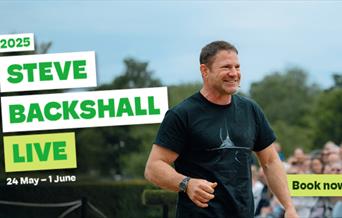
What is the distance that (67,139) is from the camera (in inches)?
396

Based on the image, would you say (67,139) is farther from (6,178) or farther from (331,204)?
(331,204)

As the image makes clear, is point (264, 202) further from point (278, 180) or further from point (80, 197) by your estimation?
point (278, 180)

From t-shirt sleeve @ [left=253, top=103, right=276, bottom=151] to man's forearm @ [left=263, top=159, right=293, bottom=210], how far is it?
143 mm

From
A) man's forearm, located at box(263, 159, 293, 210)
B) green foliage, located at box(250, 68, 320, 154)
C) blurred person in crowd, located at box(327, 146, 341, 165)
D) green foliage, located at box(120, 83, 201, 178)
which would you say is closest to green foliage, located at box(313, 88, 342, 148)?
green foliage, located at box(250, 68, 320, 154)

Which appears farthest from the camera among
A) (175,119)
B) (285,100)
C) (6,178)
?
(285,100)

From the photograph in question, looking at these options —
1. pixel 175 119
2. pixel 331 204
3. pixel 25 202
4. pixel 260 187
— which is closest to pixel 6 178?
pixel 25 202

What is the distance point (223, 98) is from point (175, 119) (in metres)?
0.30

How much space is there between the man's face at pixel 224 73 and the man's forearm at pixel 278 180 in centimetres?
61

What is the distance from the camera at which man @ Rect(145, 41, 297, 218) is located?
4.39m

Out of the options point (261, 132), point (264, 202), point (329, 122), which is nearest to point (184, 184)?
point (261, 132)

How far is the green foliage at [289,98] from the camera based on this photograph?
7294 cm

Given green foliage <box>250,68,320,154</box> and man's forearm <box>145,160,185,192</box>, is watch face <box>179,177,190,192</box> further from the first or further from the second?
green foliage <box>250,68,320,154</box>

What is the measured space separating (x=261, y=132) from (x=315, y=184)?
15.9ft

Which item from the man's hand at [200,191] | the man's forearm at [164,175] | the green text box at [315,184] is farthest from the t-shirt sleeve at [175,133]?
the green text box at [315,184]
